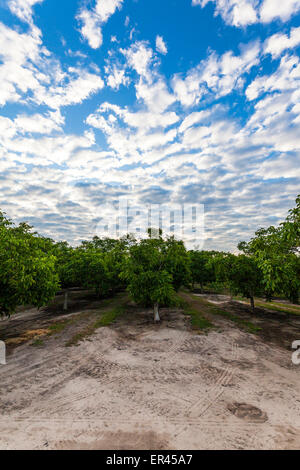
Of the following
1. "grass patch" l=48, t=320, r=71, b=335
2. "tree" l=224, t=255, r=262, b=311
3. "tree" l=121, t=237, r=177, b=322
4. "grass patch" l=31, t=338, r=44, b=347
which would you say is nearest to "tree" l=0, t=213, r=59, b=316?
"grass patch" l=31, t=338, r=44, b=347

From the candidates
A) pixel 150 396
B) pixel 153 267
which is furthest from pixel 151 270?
pixel 150 396

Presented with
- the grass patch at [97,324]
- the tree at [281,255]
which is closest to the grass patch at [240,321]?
the tree at [281,255]

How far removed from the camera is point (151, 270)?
19.0m

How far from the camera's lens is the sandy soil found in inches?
232

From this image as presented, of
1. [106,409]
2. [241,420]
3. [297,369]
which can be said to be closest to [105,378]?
Answer: [106,409]

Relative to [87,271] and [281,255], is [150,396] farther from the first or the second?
[87,271]

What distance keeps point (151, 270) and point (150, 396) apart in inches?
455

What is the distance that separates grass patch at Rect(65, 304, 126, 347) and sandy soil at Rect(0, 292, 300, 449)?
95 centimetres

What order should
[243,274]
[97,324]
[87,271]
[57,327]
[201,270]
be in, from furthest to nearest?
[201,270] → [87,271] → [243,274] → [97,324] → [57,327]

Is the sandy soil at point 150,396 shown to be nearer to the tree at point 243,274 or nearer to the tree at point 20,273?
the tree at point 20,273

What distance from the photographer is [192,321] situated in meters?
20.2

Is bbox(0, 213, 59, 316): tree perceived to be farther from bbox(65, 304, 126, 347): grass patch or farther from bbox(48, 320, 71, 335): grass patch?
bbox(48, 320, 71, 335): grass patch

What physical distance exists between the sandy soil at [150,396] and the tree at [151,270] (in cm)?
470
